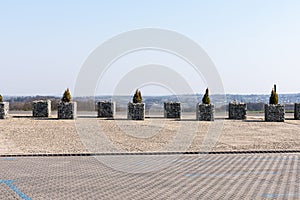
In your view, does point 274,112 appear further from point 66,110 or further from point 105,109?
point 66,110

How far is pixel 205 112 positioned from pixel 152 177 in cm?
1574

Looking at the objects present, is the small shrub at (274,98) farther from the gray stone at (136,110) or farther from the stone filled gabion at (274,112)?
the gray stone at (136,110)

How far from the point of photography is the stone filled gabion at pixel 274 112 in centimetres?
2586

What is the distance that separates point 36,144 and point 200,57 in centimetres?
782

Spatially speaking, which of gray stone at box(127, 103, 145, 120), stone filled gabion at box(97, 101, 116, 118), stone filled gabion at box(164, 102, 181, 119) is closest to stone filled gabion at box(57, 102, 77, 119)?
stone filled gabion at box(97, 101, 116, 118)

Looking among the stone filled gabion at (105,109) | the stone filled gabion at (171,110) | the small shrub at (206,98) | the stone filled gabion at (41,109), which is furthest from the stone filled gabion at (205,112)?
the stone filled gabion at (41,109)

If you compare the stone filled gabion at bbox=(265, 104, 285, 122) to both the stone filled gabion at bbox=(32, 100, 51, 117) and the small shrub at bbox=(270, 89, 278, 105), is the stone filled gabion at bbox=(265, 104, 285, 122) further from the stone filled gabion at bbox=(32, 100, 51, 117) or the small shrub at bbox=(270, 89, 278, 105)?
A: the stone filled gabion at bbox=(32, 100, 51, 117)

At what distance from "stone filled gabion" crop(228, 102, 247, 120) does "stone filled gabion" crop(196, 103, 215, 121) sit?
196 centimetres

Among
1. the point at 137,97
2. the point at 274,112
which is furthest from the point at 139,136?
the point at 274,112

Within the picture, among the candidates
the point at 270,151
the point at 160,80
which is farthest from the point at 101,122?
the point at 270,151

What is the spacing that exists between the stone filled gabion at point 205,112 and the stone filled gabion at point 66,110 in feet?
25.1

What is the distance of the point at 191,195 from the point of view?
8477 mm

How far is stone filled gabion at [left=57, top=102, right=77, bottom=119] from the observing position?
24.5m

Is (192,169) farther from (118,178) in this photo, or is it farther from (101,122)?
(101,122)
